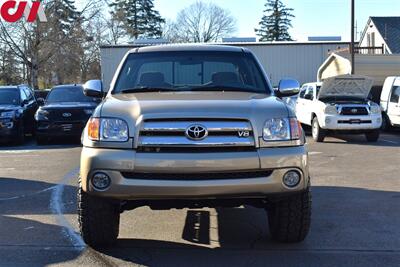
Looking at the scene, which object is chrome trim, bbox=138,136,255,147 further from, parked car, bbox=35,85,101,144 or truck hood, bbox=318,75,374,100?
truck hood, bbox=318,75,374,100

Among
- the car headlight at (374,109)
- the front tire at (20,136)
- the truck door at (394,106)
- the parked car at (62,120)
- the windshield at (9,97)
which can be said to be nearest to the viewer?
the parked car at (62,120)

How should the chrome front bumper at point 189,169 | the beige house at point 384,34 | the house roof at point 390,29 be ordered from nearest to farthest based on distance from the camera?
the chrome front bumper at point 189,169
the beige house at point 384,34
the house roof at point 390,29

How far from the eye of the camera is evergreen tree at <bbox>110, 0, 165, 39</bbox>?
255ft

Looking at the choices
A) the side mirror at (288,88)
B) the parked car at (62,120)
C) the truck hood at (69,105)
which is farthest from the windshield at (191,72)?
the truck hood at (69,105)

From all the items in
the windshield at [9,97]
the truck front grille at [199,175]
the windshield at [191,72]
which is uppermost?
the windshield at [191,72]

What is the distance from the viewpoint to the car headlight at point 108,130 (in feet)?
16.8

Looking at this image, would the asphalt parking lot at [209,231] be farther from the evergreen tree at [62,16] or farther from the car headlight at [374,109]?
the evergreen tree at [62,16]

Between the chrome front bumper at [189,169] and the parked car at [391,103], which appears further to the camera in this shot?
the parked car at [391,103]

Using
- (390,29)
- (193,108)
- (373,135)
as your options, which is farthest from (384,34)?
(193,108)

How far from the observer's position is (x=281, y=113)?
17.3ft

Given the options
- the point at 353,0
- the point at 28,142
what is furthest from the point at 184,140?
the point at 353,0

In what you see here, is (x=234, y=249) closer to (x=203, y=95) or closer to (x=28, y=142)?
(x=203, y=95)

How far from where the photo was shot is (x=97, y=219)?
5438 mm

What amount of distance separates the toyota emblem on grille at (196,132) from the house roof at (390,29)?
40.1m
